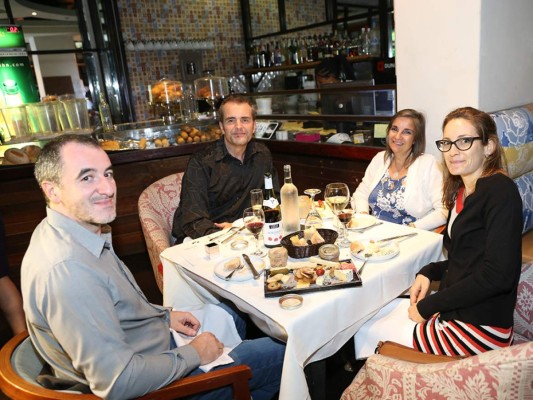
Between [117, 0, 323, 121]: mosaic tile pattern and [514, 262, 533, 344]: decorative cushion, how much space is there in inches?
243

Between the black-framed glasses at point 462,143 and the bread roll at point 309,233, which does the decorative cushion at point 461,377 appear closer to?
the bread roll at point 309,233

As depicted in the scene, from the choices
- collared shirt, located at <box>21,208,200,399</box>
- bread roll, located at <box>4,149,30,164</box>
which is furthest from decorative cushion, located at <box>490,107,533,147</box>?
bread roll, located at <box>4,149,30,164</box>

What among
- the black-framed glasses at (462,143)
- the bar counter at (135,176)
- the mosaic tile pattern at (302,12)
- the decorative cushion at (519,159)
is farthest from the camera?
the mosaic tile pattern at (302,12)

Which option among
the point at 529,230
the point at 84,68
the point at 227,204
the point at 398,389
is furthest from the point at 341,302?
the point at 84,68

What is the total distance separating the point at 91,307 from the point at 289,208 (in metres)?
1.11

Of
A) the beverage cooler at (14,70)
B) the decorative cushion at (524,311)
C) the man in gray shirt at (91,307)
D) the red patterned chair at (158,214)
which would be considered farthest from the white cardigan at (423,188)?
the beverage cooler at (14,70)

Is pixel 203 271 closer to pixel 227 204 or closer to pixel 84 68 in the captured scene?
pixel 227 204

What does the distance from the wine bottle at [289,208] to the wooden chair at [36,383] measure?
2.86 ft

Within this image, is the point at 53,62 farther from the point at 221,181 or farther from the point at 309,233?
the point at 309,233

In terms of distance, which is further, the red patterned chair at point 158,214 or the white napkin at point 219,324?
the red patterned chair at point 158,214

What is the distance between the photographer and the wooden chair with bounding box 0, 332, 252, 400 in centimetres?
113

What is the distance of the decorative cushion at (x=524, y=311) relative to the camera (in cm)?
169

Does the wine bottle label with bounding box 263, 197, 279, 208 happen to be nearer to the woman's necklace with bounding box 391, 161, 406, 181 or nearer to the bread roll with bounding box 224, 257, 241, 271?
the bread roll with bounding box 224, 257, 241, 271

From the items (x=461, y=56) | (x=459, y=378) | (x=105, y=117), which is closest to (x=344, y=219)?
(x=459, y=378)
